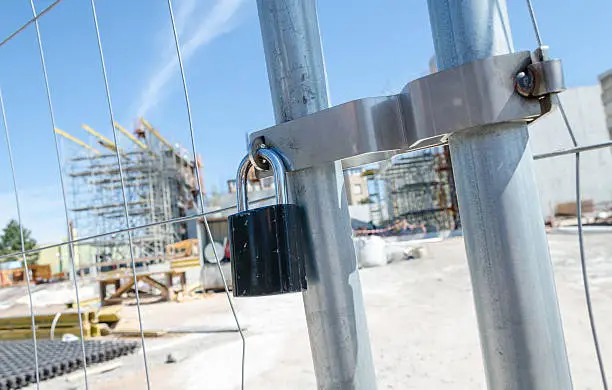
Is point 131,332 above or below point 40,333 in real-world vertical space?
below

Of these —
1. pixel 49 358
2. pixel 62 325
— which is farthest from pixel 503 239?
pixel 62 325

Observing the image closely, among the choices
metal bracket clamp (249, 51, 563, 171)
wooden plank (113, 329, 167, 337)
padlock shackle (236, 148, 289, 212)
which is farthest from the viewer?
wooden plank (113, 329, 167, 337)

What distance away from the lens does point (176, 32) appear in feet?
2.31

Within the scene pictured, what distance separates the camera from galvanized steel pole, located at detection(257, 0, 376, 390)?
0.43m

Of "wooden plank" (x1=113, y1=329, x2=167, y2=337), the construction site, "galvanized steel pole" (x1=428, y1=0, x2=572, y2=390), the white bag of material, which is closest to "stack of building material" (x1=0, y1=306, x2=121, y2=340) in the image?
"wooden plank" (x1=113, y1=329, x2=167, y2=337)

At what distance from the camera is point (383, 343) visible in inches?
135

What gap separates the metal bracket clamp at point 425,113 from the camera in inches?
12.4

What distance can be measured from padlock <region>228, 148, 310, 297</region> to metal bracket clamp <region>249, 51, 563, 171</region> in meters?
0.04

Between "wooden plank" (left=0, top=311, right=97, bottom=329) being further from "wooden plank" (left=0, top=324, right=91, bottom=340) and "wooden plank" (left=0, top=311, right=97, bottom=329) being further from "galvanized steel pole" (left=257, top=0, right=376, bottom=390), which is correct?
"galvanized steel pole" (left=257, top=0, right=376, bottom=390)

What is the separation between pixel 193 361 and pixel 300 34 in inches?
140

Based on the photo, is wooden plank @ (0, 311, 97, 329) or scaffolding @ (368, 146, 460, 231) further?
scaffolding @ (368, 146, 460, 231)

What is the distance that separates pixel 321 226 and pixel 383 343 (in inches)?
128

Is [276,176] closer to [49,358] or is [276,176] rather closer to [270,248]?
[270,248]

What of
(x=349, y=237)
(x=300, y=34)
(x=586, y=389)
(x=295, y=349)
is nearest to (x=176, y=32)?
(x=300, y=34)
